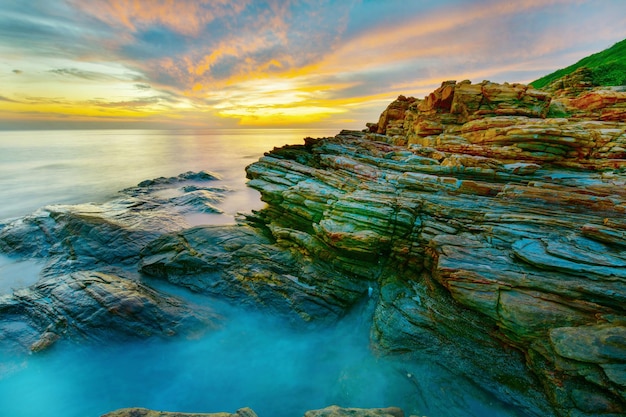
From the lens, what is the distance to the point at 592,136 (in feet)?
48.4

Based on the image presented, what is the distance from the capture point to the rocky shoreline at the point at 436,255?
854 centimetres

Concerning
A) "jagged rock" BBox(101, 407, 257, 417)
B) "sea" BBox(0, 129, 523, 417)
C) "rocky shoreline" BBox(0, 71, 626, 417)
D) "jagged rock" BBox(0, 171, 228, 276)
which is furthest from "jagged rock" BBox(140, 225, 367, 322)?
"jagged rock" BBox(101, 407, 257, 417)

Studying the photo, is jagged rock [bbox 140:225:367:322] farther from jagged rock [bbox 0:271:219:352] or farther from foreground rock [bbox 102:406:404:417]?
foreground rock [bbox 102:406:404:417]

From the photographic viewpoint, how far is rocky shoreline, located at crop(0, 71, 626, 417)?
8539 millimetres

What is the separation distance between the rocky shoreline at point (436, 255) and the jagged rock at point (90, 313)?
70mm

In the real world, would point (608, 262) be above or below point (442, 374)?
above

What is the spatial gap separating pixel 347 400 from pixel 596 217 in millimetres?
11899

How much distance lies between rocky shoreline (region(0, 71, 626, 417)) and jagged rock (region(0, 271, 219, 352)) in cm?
7

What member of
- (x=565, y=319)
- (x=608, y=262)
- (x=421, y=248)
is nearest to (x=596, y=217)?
(x=608, y=262)

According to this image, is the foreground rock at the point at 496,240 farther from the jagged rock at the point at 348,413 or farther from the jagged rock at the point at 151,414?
the jagged rock at the point at 151,414

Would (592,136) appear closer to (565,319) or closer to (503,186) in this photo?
(503,186)

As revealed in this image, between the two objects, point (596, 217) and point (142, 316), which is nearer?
point (596, 217)

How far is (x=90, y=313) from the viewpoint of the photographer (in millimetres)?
11289

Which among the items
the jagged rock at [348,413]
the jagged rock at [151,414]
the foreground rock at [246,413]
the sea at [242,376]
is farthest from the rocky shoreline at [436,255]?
the jagged rock at [151,414]
